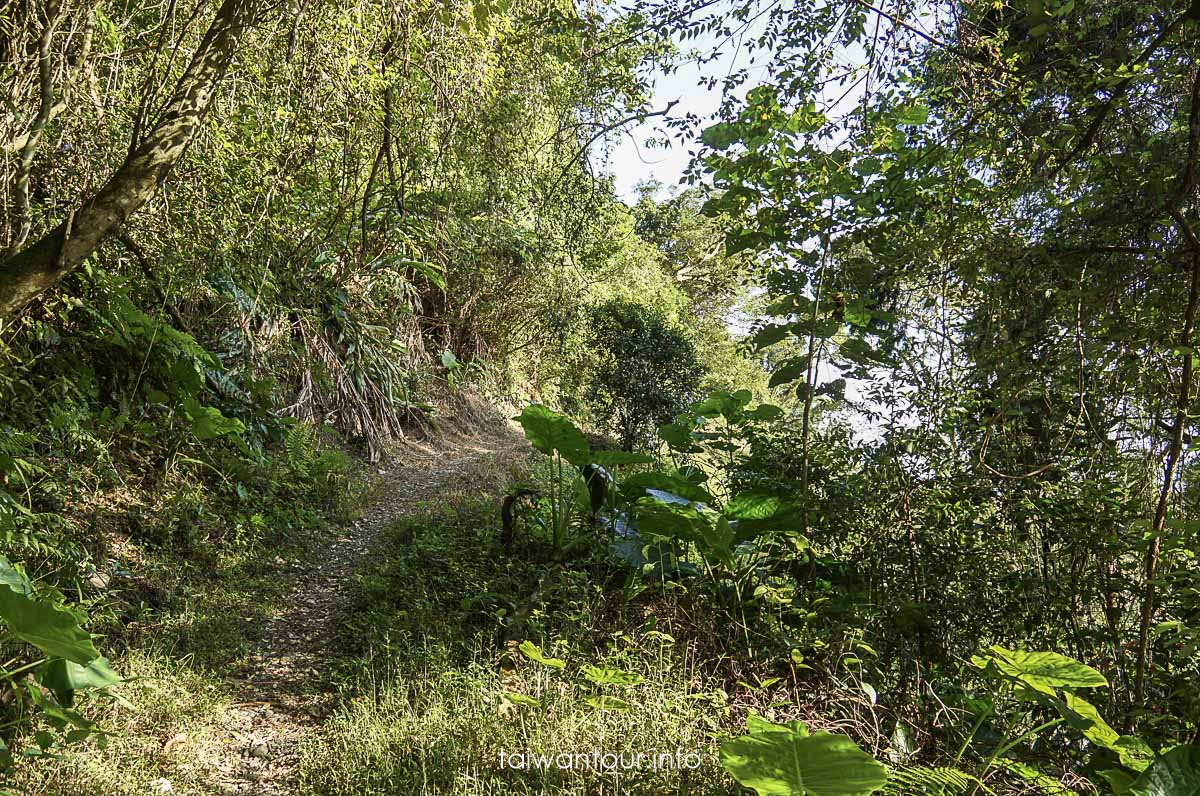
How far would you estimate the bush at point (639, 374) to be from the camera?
11.2 m

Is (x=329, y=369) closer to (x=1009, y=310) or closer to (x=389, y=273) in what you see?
(x=389, y=273)

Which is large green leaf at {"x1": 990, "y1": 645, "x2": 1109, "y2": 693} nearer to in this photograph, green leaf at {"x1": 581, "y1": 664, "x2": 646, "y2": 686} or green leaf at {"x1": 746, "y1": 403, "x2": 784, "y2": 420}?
green leaf at {"x1": 581, "y1": 664, "x2": 646, "y2": 686}

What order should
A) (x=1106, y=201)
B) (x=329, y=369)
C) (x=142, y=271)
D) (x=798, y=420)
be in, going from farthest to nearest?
(x=329, y=369) → (x=142, y=271) → (x=798, y=420) → (x=1106, y=201)

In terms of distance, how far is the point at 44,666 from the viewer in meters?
2.35

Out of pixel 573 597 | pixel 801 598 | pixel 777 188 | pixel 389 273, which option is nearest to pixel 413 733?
pixel 573 597

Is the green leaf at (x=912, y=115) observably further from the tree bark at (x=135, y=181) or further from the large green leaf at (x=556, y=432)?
the tree bark at (x=135, y=181)

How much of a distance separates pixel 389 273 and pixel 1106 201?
303 inches

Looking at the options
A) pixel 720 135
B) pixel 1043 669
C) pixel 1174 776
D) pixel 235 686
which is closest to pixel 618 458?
pixel 720 135

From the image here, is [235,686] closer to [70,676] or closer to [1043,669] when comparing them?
[70,676]

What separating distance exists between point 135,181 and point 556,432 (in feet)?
8.34

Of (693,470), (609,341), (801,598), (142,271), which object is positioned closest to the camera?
(801,598)

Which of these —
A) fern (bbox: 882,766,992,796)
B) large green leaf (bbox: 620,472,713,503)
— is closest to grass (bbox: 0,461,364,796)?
large green leaf (bbox: 620,472,713,503)

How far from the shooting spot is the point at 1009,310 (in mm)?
2844

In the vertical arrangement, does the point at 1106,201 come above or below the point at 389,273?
below
